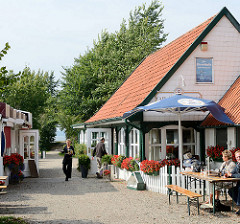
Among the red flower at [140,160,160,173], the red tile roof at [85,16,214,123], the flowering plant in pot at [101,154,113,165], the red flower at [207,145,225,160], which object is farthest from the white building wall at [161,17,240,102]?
the flowering plant in pot at [101,154,113,165]

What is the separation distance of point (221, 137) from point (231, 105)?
1132 mm

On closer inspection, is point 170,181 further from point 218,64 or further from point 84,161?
point 84,161

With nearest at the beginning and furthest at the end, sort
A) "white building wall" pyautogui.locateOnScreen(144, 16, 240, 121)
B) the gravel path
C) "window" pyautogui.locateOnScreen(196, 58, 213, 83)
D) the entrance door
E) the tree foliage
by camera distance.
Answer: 1. the gravel path
2. "white building wall" pyautogui.locateOnScreen(144, 16, 240, 121)
3. "window" pyautogui.locateOnScreen(196, 58, 213, 83)
4. the entrance door
5. the tree foliage

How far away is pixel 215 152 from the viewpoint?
13219 mm

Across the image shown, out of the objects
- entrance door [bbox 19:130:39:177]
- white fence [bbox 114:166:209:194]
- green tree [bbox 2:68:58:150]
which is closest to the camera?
white fence [bbox 114:166:209:194]

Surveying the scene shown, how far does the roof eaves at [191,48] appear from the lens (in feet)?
46.5

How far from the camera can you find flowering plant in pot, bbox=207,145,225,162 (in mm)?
13094

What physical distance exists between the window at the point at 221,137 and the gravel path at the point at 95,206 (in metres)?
2.72

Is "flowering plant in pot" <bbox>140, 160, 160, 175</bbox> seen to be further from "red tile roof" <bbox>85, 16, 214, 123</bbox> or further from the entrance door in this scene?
the entrance door

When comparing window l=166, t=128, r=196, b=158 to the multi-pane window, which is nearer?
window l=166, t=128, r=196, b=158

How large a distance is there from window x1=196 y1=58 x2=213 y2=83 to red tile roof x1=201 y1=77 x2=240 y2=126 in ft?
2.85

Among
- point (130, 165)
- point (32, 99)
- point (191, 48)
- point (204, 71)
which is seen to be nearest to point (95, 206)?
point (130, 165)

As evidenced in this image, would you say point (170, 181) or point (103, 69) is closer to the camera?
Answer: point (170, 181)

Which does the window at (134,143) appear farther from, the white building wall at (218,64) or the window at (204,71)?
the window at (204,71)
